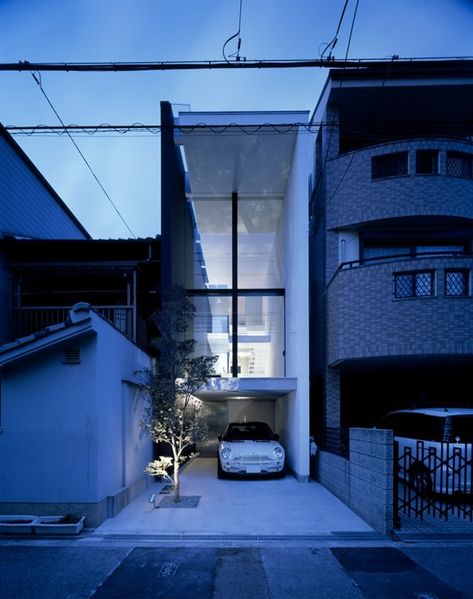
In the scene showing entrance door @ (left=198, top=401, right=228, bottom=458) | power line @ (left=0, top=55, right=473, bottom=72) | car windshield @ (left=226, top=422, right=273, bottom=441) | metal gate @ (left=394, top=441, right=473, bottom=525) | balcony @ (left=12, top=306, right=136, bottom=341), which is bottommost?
entrance door @ (left=198, top=401, right=228, bottom=458)

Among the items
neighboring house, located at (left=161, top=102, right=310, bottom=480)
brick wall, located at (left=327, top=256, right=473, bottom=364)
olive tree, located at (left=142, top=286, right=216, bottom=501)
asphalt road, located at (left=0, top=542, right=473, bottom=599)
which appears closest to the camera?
asphalt road, located at (left=0, top=542, right=473, bottom=599)

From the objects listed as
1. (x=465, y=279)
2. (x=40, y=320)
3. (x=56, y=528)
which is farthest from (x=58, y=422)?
(x=465, y=279)

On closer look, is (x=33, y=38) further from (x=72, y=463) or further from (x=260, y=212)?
(x=260, y=212)

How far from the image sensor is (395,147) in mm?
8914

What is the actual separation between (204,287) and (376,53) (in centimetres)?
691

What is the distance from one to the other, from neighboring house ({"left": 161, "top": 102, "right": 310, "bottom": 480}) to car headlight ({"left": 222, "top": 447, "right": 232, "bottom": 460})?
1.29 meters

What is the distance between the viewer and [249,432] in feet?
33.4

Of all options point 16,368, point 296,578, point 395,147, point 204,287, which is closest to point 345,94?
point 395,147

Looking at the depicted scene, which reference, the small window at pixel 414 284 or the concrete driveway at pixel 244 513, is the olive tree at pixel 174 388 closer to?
the concrete driveway at pixel 244 513

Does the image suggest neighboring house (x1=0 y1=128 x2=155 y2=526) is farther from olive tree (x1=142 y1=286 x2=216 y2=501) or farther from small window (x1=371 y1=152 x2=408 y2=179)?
small window (x1=371 y1=152 x2=408 y2=179)

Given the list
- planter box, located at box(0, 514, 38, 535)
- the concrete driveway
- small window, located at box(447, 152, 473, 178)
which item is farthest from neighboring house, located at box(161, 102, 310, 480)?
planter box, located at box(0, 514, 38, 535)

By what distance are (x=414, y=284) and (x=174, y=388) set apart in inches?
194

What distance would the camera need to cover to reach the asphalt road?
12.6 feet

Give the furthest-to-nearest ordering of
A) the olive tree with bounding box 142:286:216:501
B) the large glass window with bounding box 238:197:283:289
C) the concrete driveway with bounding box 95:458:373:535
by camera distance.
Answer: the large glass window with bounding box 238:197:283:289 → the olive tree with bounding box 142:286:216:501 → the concrete driveway with bounding box 95:458:373:535
